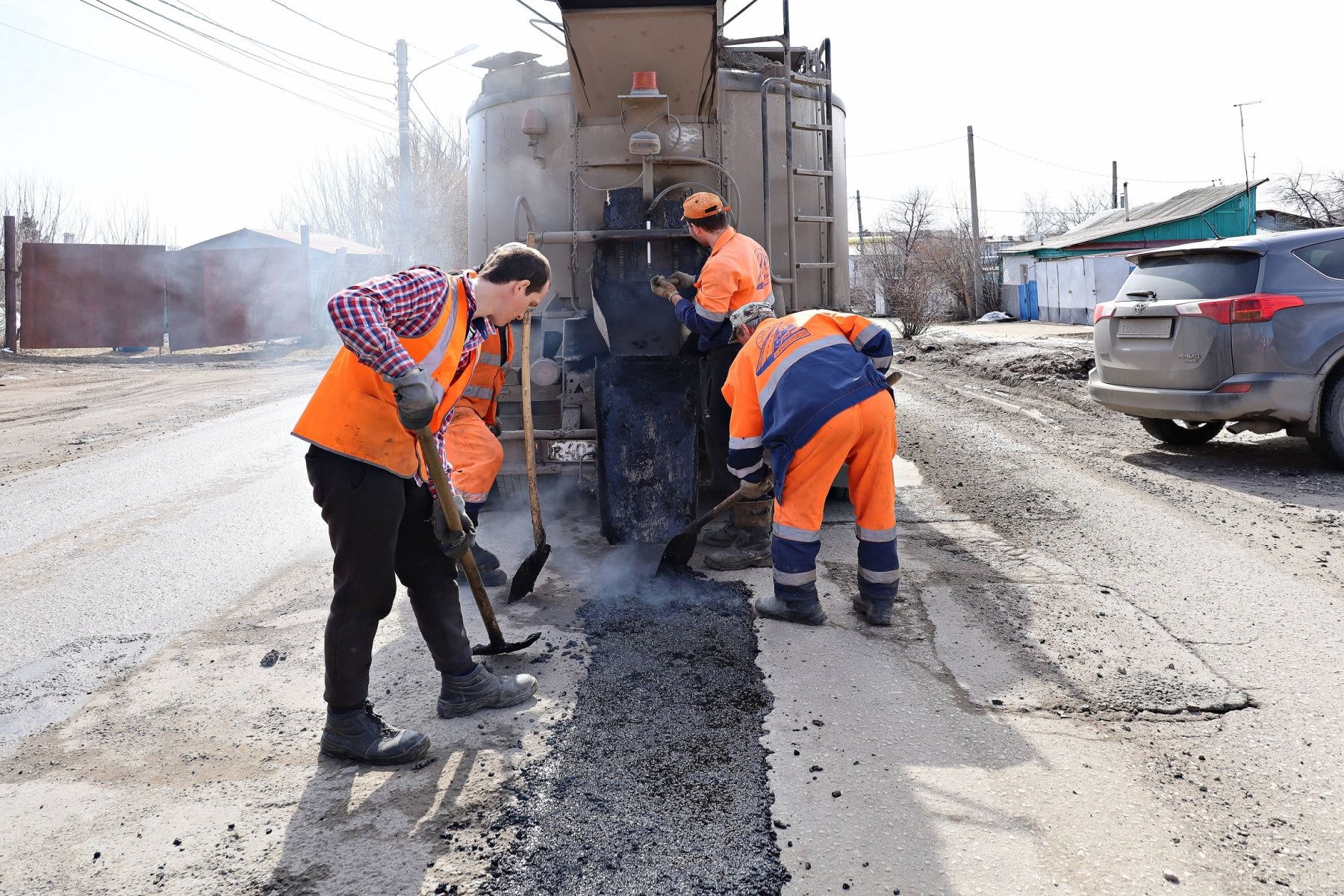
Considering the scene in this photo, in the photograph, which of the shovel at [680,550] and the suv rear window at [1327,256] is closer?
the shovel at [680,550]

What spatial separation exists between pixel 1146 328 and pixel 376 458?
6341 millimetres

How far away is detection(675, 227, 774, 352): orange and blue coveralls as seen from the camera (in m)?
4.97

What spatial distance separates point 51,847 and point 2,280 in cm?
2455

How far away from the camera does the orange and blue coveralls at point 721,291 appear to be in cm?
497

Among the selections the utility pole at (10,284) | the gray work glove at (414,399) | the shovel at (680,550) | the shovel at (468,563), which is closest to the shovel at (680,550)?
the shovel at (680,550)

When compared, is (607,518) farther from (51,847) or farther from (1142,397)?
(1142,397)

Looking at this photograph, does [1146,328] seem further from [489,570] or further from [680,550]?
[489,570]

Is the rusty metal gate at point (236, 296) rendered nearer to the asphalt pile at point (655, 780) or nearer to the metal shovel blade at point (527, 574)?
the metal shovel blade at point (527, 574)

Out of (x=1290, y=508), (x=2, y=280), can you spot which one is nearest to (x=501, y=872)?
(x=1290, y=508)

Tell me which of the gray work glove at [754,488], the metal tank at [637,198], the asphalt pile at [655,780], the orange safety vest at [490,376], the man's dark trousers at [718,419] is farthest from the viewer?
the man's dark trousers at [718,419]

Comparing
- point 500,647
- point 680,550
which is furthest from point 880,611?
point 500,647

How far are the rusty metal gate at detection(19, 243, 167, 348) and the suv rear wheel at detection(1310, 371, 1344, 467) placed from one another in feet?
72.6

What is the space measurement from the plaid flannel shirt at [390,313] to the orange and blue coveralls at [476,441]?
58.4 inches

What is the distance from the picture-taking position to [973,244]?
1312 inches
